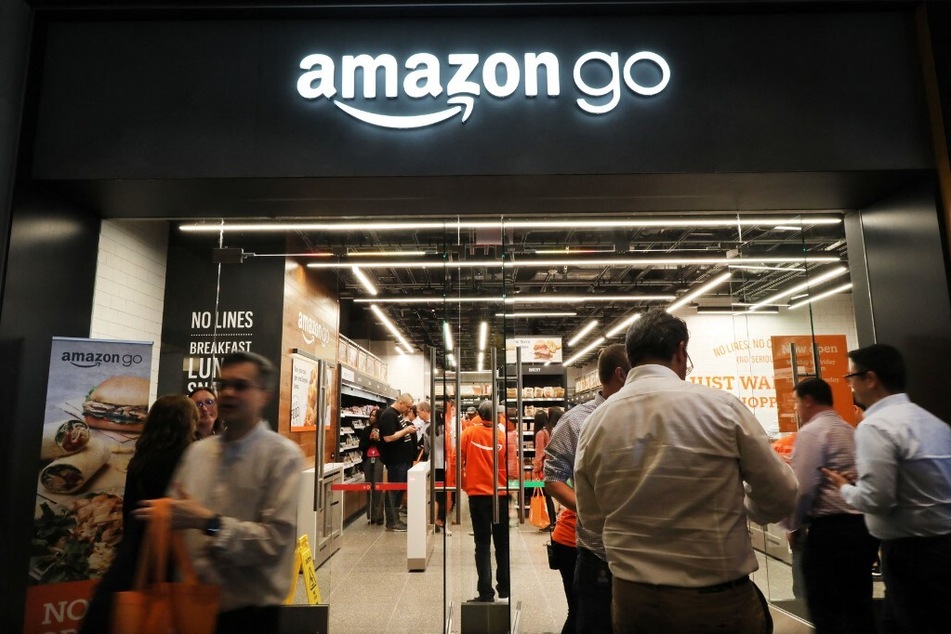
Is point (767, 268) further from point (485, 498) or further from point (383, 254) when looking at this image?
point (383, 254)

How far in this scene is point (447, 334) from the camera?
14.9ft

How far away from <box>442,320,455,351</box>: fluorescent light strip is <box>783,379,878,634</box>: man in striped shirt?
2.37 metres

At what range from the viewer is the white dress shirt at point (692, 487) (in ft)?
5.55

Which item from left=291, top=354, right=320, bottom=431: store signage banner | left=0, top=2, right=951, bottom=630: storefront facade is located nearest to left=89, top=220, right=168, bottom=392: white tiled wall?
left=0, top=2, right=951, bottom=630: storefront facade

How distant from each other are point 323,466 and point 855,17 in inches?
Result: 193

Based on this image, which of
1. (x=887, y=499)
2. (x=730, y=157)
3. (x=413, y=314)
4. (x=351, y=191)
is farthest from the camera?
(x=413, y=314)

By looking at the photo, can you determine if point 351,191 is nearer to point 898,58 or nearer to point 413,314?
point 898,58

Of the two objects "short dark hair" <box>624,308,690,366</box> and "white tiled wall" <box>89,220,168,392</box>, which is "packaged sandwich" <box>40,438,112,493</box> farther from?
"short dark hair" <box>624,308,690,366</box>

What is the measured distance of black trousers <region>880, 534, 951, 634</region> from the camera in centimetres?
247

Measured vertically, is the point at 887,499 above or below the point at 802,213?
below

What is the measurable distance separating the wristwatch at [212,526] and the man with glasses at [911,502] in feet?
8.22

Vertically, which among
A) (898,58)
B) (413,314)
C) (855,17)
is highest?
(855,17)

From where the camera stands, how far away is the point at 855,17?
13.0 feet

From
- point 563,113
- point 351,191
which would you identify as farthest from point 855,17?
point 351,191
